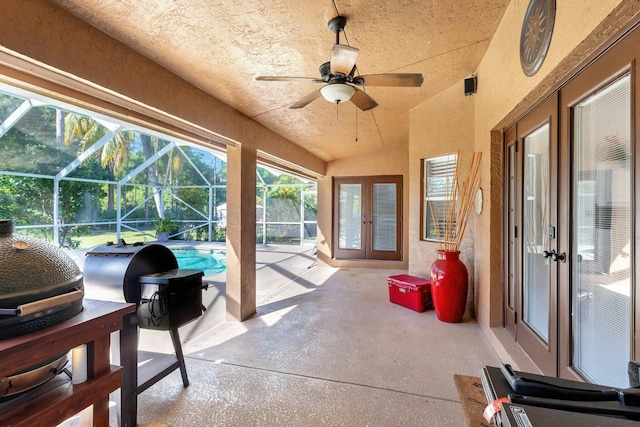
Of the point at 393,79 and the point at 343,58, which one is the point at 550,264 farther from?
the point at 343,58

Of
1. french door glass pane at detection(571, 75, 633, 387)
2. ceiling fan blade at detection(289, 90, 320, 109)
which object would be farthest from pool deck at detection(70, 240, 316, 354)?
french door glass pane at detection(571, 75, 633, 387)

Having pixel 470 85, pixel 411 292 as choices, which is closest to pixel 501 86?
pixel 470 85

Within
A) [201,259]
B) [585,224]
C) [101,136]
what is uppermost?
[101,136]

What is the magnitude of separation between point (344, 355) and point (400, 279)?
177 centimetres

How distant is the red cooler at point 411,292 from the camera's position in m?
3.88

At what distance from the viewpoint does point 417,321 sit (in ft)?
11.7

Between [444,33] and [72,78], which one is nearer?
[72,78]

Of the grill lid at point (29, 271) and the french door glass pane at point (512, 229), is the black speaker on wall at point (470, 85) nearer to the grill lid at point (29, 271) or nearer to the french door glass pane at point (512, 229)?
the french door glass pane at point (512, 229)

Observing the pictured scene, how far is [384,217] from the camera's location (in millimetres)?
6863

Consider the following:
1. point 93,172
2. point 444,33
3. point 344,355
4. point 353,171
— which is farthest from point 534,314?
point 93,172

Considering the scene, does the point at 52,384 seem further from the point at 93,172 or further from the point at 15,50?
the point at 93,172

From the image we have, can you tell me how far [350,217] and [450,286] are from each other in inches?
155

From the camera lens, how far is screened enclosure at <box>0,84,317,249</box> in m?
6.97

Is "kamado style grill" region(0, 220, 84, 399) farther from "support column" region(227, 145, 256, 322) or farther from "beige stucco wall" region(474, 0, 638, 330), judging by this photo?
"beige stucco wall" region(474, 0, 638, 330)
